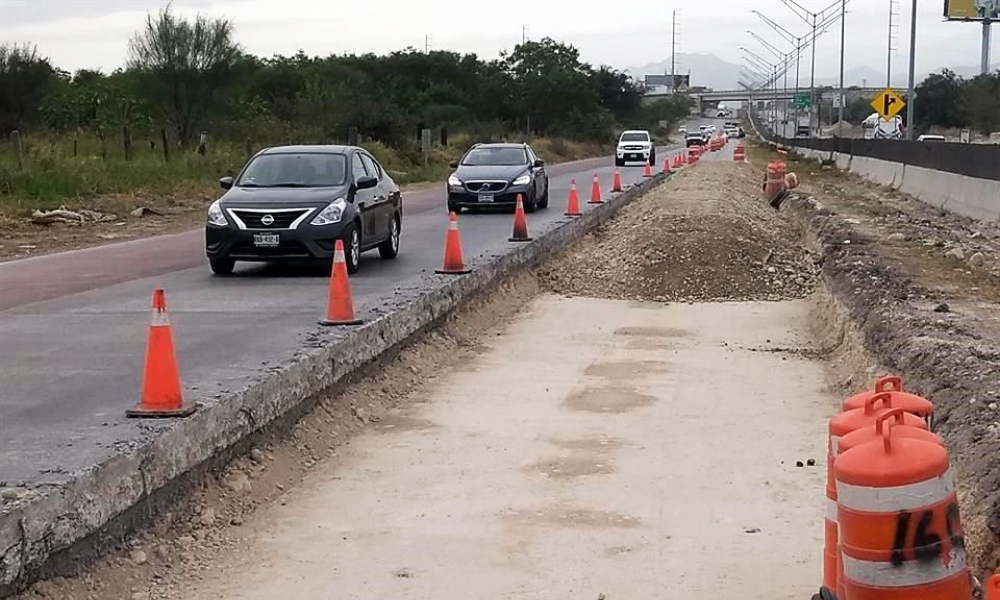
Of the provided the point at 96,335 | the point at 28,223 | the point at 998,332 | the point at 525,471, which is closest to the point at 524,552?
the point at 525,471

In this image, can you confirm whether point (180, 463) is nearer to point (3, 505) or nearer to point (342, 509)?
point (342, 509)

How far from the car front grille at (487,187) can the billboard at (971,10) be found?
57991 mm

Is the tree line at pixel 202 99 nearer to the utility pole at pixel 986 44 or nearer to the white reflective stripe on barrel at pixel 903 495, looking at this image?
the utility pole at pixel 986 44

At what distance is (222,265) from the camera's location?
51.0 feet

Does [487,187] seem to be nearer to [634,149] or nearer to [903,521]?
[903,521]

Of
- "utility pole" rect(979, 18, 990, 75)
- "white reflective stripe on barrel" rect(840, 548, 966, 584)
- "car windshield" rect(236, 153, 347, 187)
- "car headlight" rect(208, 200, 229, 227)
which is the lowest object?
"white reflective stripe on barrel" rect(840, 548, 966, 584)

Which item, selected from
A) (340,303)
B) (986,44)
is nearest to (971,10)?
(986,44)

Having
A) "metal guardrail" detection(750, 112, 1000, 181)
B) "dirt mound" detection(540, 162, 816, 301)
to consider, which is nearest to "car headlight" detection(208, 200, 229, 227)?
"dirt mound" detection(540, 162, 816, 301)

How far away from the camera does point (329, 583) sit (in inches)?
230

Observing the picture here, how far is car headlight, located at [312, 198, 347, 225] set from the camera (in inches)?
599

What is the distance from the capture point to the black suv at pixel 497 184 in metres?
26.8

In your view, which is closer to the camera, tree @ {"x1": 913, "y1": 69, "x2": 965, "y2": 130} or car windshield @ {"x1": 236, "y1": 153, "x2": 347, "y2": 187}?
car windshield @ {"x1": 236, "y1": 153, "x2": 347, "y2": 187}

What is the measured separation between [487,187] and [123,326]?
52.9 ft

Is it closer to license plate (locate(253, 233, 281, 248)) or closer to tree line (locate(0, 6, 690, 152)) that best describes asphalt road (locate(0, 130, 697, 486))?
license plate (locate(253, 233, 281, 248))
